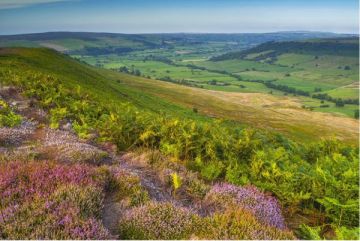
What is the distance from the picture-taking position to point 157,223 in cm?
709

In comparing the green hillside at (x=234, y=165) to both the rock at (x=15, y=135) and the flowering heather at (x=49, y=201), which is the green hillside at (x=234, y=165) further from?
the rock at (x=15, y=135)

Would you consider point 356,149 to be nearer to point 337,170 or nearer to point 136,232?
point 337,170

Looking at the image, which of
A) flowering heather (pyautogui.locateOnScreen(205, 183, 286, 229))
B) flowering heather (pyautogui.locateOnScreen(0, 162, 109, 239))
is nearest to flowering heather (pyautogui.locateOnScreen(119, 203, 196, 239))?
flowering heather (pyautogui.locateOnScreen(0, 162, 109, 239))

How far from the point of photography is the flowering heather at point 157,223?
689 cm

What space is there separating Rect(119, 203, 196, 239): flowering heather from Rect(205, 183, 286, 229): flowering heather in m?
1.38

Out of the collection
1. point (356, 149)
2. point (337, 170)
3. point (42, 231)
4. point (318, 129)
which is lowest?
point (318, 129)

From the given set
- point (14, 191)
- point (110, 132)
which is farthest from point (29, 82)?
point (14, 191)

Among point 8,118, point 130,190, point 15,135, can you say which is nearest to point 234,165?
point 130,190

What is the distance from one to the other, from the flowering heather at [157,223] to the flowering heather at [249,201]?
1.38m

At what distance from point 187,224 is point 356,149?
11449 millimetres

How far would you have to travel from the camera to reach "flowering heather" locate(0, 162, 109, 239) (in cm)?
602

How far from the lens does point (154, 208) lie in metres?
7.55

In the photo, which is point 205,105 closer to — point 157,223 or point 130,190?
point 130,190

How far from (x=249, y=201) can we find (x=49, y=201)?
4620 millimetres
